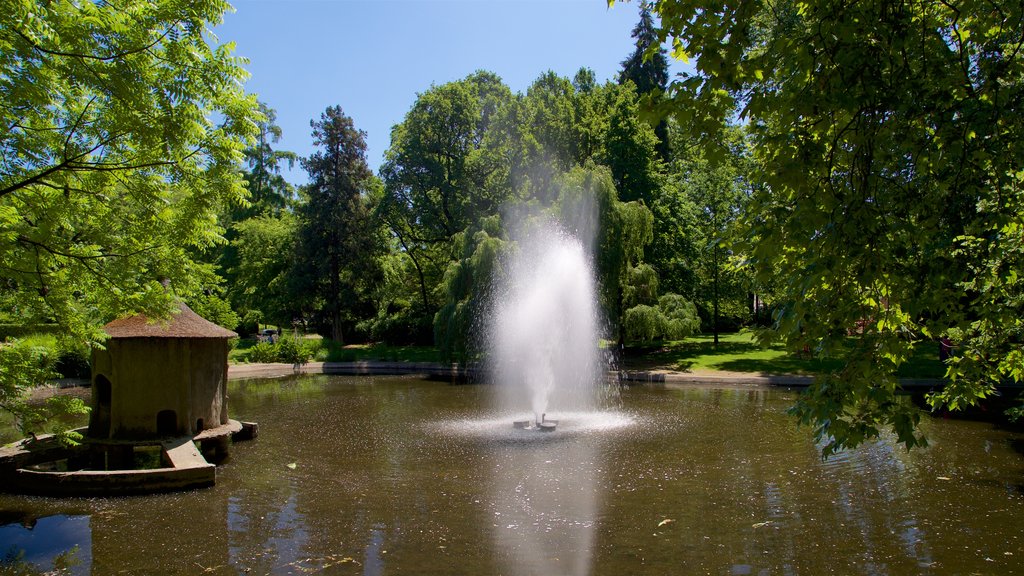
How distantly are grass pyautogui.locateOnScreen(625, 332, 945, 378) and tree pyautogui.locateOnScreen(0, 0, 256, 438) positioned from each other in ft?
65.3

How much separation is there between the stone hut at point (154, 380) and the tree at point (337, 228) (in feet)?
87.8

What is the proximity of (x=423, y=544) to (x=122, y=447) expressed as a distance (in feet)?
24.3

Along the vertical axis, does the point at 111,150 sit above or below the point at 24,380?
above

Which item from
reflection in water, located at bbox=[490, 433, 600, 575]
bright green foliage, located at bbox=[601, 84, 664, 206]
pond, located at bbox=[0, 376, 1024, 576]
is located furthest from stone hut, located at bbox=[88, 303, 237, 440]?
bright green foliage, located at bbox=[601, 84, 664, 206]

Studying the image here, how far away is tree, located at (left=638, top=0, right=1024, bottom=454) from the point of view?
4.07m

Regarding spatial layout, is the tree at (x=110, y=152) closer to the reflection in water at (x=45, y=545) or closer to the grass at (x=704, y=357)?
the reflection in water at (x=45, y=545)

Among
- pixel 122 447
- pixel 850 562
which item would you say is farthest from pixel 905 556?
pixel 122 447

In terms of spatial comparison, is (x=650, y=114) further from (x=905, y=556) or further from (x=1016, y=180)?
(x=905, y=556)

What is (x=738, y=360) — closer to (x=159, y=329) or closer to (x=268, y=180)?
(x=159, y=329)

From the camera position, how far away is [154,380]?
491 inches

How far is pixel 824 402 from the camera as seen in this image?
13.1 feet

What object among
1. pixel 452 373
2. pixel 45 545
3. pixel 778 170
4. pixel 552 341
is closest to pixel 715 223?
pixel 452 373

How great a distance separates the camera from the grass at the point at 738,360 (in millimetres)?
25469

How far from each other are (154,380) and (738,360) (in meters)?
23.2
